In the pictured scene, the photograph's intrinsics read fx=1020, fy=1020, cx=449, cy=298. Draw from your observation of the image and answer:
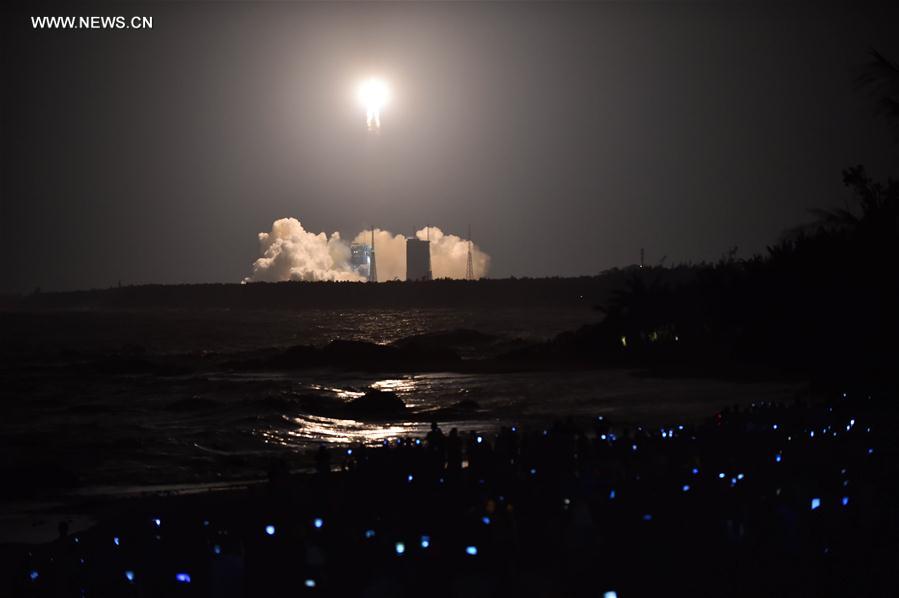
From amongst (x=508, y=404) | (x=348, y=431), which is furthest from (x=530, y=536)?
(x=508, y=404)

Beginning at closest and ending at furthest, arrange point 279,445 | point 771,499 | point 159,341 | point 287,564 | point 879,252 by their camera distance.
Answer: point 287,564, point 771,499, point 879,252, point 279,445, point 159,341

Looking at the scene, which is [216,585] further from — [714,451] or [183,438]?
[183,438]

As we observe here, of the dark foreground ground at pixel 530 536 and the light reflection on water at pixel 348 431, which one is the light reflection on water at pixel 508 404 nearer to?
the light reflection on water at pixel 348 431

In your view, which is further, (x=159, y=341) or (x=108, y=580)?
(x=159, y=341)

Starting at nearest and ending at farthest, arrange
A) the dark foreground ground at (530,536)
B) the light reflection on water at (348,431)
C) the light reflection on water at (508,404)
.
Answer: the dark foreground ground at (530,536)
the light reflection on water at (348,431)
the light reflection on water at (508,404)

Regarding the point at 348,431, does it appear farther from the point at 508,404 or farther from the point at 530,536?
the point at 530,536

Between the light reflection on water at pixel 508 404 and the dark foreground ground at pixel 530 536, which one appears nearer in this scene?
the dark foreground ground at pixel 530 536

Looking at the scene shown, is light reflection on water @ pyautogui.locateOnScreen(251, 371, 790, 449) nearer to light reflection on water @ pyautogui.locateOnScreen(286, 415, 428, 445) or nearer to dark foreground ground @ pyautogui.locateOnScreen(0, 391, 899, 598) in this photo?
light reflection on water @ pyautogui.locateOnScreen(286, 415, 428, 445)

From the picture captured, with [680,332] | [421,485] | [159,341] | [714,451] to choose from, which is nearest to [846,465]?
[714,451]

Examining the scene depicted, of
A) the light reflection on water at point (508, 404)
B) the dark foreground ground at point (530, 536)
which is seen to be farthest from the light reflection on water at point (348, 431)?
the dark foreground ground at point (530, 536)
